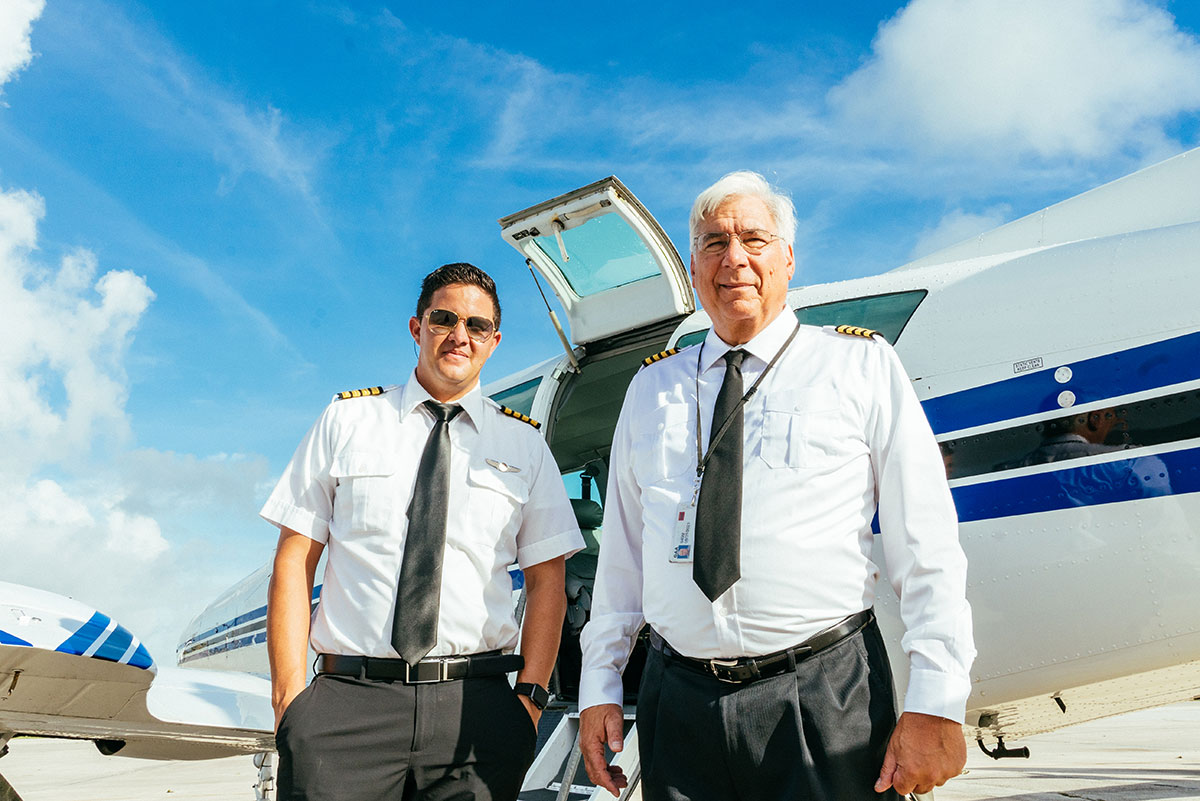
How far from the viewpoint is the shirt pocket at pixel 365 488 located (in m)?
2.49

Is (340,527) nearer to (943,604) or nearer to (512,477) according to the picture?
(512,477)

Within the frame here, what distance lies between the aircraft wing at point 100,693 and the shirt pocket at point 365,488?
3.16 metres

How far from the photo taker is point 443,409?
→ 2.71 m

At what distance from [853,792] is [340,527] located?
1557mm

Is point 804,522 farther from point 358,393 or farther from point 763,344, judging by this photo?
point 358,393

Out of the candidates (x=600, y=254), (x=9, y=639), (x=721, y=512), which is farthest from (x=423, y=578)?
(x=9, y=639)

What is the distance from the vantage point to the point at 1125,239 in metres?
3.55

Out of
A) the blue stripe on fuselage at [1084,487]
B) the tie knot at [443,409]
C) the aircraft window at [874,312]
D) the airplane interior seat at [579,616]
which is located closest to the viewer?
the tie knot at [443,409]

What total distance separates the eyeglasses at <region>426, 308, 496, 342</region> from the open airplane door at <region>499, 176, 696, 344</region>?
6.91 feet

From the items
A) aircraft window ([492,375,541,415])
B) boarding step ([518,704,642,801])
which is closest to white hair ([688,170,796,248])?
boarding step ([518,704,642,801])

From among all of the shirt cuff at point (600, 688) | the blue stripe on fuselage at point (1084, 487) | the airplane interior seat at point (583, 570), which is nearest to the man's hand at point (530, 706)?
the shirt cuff at point (600, 688)

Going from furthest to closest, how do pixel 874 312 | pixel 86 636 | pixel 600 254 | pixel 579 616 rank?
pixel 579 616
pixel 600 254
pixel 86 636
pixel 874 312

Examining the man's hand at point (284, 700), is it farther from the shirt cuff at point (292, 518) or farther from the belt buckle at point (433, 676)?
the shirt cuff at point (292, 518)

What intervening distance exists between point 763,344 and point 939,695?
0.96 meters
